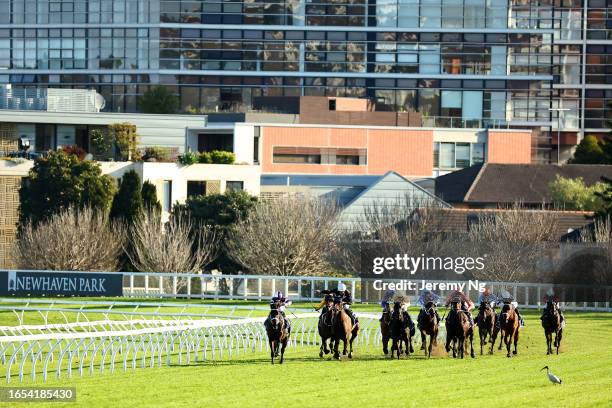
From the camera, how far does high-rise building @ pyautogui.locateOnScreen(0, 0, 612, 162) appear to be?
120312mm

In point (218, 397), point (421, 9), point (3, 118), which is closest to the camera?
point (218, 397)

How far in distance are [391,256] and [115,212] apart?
1742cm

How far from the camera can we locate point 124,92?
125m

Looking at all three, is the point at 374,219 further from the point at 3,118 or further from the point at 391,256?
the point at 3,118

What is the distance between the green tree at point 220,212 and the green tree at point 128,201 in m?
2.11

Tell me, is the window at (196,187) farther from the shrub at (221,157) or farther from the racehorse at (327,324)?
the racehorse at (327,324)

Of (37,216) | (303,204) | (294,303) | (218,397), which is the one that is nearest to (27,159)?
(37,216)

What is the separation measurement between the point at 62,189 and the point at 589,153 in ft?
164

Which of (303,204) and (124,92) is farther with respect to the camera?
(124,92)

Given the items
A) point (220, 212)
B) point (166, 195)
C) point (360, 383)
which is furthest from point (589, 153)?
point (360, 383)

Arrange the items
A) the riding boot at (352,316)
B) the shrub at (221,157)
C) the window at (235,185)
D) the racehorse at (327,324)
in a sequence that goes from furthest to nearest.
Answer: the shrub at (221,157) < the window at (235,185) < the riding boot at (352,316) < the racehorse at (327,324)

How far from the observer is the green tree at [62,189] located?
269 ft

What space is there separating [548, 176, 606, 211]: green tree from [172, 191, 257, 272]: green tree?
1983cm

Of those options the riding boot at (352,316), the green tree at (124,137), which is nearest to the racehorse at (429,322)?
the riding boot at (352,316)
